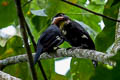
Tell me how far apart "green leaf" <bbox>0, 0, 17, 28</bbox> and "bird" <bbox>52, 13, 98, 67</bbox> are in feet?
3.17

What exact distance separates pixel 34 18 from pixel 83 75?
733mm

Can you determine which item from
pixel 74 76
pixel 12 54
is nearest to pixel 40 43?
pixel 12 54

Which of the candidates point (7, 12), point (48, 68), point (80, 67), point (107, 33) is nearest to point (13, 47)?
point (48, 68)

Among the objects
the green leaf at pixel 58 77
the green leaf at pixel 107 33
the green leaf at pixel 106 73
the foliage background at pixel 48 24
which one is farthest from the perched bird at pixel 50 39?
the green leaf at pixel 106 73

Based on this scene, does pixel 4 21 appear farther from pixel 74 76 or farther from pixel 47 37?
pixel 47 37

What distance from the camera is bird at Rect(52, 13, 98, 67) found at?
2123 millimetres

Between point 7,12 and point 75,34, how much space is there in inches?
45.5

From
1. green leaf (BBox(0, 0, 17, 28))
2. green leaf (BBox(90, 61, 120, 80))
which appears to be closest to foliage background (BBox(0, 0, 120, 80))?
green leaf (BBox(0, 0, 17, 28))

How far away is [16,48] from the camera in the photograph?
2242 mm

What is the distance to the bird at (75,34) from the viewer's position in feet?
6.97

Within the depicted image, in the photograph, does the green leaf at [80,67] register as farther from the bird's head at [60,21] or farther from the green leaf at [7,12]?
the green leaf at [7,12]

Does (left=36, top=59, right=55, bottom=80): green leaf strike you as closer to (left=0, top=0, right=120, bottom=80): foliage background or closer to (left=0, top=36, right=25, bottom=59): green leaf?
(left=0, top=0, right=120, bottom=80): foliage background

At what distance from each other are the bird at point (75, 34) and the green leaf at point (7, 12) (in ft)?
3.17

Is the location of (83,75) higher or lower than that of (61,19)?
lower
